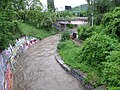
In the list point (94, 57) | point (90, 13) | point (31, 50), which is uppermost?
point (90, 13)

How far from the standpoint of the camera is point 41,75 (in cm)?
1777

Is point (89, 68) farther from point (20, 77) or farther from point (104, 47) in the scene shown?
point (20, 77)

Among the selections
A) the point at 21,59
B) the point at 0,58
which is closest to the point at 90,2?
the point at 21,59

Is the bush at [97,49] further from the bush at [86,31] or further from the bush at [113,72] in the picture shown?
the bush at [86,31]

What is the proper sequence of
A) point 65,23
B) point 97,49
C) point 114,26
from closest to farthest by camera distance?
point 97,49 → point 114,26 → point 65,23

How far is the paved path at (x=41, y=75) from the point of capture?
15.3m

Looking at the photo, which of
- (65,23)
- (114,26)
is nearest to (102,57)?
(114,26)

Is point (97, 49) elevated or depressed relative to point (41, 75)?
elevated

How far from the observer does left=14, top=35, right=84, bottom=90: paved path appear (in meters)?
15.3

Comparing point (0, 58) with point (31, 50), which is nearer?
point (0, 58)

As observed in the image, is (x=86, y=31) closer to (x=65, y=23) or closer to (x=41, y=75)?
(x=41, y=75)

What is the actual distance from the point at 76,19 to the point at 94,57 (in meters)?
25.8

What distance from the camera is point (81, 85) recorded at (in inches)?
584

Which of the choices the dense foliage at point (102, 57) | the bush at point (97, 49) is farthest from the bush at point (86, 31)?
the bush at point (97, 49)
